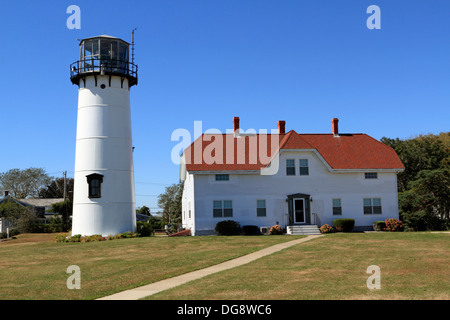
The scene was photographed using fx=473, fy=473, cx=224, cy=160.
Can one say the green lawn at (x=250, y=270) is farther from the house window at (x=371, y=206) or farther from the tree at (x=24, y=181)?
the tree at (x=24, y=181)

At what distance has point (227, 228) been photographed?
1325 inches

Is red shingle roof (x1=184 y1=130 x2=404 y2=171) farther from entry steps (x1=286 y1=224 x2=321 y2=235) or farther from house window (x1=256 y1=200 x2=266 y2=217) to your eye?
entry steps (x1=286 y1=224 x2=321 y2=235)

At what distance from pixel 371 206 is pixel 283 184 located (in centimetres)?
708

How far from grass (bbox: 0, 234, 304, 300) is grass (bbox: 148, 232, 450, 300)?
7.13 ft

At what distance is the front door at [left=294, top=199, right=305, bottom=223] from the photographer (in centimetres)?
3534

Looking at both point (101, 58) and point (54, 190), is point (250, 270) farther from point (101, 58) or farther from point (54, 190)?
point (54, 190)

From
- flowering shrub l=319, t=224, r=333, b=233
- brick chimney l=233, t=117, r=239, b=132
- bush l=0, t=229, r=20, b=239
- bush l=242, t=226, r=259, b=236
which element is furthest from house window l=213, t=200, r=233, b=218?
bush l=0, t=229, r=20, b=239

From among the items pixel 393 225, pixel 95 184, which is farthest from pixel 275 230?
pixel 95 184
